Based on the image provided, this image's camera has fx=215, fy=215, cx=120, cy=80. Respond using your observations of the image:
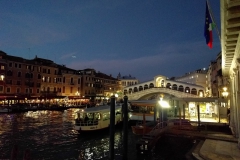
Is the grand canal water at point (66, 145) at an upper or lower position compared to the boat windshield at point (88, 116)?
lower

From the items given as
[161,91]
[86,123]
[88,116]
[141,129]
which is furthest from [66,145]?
[161,91]

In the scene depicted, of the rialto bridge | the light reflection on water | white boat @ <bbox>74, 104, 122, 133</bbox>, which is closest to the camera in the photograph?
the light reflection on water

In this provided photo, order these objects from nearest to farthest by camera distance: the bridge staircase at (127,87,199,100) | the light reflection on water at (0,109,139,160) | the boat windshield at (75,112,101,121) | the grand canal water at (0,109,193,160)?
the grand canal water at (0,109,193,160)
the light reflection on water at (0,109,139,160)
the boat windshield at (75,112,101,121)
the bridge staircase at (127,87,199,100)

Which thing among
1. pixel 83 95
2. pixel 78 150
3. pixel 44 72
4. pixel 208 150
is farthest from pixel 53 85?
pixel 208 150

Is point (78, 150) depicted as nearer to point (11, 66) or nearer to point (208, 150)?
point (208, 150)

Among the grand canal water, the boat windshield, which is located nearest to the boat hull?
the grand canal water

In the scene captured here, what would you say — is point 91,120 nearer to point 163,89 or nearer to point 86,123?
point 86,123

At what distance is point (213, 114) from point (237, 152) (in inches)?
606

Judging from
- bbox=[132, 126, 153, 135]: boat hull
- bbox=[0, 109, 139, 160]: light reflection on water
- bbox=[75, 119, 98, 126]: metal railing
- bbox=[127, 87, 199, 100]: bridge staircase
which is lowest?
bbox=[0, 109, 139, 160]: light reflection on water

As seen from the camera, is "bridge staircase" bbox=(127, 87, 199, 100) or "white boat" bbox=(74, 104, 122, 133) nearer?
"white boat" bbox=(74, 104, 122, 133)

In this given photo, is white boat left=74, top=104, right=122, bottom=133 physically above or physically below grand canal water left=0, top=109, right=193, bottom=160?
above

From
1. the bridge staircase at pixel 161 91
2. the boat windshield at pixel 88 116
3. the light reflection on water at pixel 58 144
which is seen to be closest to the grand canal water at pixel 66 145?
the light reflection on water at pixel 58 144

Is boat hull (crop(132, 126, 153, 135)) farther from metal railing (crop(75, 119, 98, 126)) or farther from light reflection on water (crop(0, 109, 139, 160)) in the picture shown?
metal railing (crop(75, 119, 98, 126))

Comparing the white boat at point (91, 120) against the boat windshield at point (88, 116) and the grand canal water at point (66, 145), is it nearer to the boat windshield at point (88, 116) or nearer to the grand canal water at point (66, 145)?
the boat windshield at point (88, 116)
